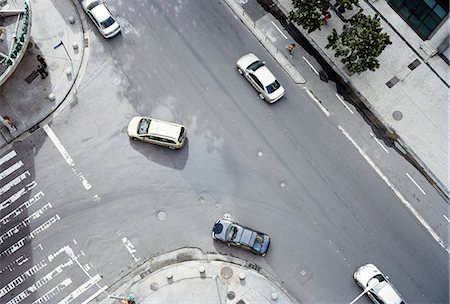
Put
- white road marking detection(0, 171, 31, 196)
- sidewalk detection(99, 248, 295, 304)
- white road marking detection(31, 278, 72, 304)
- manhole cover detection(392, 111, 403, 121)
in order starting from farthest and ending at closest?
manhole cover detection(392, 111, 403, 121) < white road marking detection(0, 171, 31, 196) < sidewalk detection(99, 248, 295, 304) < white road marking detection(31, 278, 72, 304)

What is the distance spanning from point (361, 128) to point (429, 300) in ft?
48.2

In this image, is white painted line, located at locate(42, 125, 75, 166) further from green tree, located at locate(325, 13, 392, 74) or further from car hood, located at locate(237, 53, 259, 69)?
green tree, located at locate(325, 13, 392, 74)

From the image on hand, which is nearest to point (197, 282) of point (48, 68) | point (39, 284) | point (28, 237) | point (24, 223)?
point (39, 284)

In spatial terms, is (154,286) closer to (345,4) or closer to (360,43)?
(360,43)

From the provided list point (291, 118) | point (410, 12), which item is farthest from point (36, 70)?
point (410, 12)

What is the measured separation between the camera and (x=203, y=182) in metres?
46.2

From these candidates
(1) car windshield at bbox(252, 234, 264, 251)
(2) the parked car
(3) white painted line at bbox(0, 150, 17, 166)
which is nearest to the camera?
(2) the parked car

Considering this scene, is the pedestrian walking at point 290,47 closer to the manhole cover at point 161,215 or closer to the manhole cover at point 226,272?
the manhole cover at point 161,215

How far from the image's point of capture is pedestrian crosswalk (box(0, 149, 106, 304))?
43406mm

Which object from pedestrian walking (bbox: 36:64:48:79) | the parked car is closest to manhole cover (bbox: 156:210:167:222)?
the parked car

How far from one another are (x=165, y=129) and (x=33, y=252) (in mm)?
14122

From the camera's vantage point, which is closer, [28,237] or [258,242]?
[258,242]

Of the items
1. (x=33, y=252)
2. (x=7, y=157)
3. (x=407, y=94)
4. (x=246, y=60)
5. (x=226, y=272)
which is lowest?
(x=226, y=272)

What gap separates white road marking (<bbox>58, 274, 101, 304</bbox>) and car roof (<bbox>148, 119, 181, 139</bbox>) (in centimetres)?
1217
